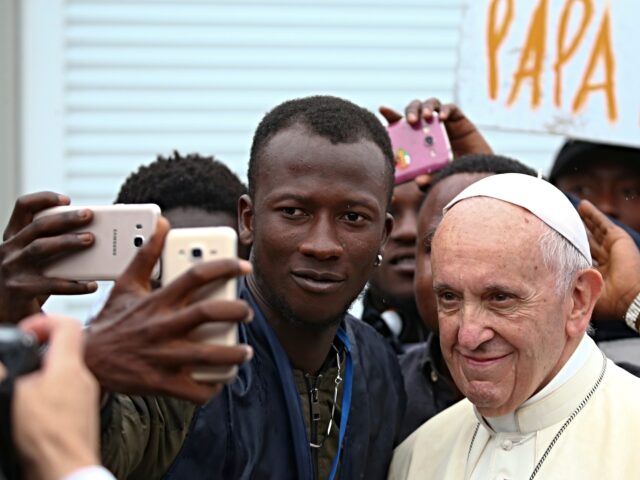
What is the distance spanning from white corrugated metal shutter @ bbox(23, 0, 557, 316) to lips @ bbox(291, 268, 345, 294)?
336 cm

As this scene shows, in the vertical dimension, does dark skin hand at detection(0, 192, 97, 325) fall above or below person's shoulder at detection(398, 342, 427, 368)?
above

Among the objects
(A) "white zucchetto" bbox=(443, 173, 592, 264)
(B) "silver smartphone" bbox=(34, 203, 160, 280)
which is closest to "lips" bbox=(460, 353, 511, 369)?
(A) "white zucchetto" bbox=(443, 173, 592, 264)

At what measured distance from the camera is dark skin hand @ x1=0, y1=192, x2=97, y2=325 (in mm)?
2979

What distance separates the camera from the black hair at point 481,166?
442cm

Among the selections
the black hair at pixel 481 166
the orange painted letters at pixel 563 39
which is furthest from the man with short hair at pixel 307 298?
the orange painted letters at pixel 563 39

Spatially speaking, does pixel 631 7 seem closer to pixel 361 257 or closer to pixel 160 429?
pixel 361 257

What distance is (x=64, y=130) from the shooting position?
6.68 metres

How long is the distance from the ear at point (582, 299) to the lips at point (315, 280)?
2.14ft

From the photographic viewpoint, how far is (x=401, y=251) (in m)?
5.09

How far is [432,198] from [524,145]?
2.88 m

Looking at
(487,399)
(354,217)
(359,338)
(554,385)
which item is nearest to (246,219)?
(354,217)

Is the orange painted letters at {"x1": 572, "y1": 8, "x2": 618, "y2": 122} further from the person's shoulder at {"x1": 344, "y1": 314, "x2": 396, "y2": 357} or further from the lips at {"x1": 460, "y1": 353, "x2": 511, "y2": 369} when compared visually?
the lips at {"x1": 460, "y1": 353, "x2": 511, "y2": 369}

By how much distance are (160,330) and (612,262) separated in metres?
2.36

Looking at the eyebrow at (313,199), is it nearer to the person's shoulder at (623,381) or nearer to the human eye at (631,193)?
the person's shoulder at (623,381)
